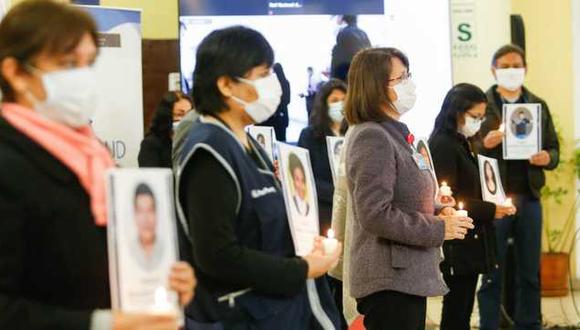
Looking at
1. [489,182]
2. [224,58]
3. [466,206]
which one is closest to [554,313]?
[489,182]

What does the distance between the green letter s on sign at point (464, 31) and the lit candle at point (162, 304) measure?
239 inches

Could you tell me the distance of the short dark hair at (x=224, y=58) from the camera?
91.5 inches

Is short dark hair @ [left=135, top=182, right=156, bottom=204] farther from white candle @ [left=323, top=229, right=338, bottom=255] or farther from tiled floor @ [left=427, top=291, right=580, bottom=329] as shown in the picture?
tiled floor @ [left=427, top=291, right=580, bottom=329]

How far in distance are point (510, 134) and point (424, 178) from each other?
8.87ft

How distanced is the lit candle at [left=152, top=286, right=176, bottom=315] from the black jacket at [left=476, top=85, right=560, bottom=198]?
4326mm

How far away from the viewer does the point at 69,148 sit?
1.75 m

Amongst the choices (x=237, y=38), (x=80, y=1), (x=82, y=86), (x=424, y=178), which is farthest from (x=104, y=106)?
(x=82, y=86)

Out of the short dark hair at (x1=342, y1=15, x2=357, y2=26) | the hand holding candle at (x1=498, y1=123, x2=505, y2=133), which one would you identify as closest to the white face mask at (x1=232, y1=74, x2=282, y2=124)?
the hand holding candle at (x1=498, y1=123, x2=505, y2=133)

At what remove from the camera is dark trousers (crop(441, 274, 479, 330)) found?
14.8ft

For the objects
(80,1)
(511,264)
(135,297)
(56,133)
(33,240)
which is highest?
(80,1)

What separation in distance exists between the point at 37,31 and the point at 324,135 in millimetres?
3887

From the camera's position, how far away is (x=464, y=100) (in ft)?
15.1

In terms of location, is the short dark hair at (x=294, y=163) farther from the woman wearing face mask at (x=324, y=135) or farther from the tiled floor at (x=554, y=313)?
the tiled floor at (x=554, y=313)

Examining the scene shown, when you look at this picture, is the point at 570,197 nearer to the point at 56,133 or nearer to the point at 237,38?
the point at 237,38
